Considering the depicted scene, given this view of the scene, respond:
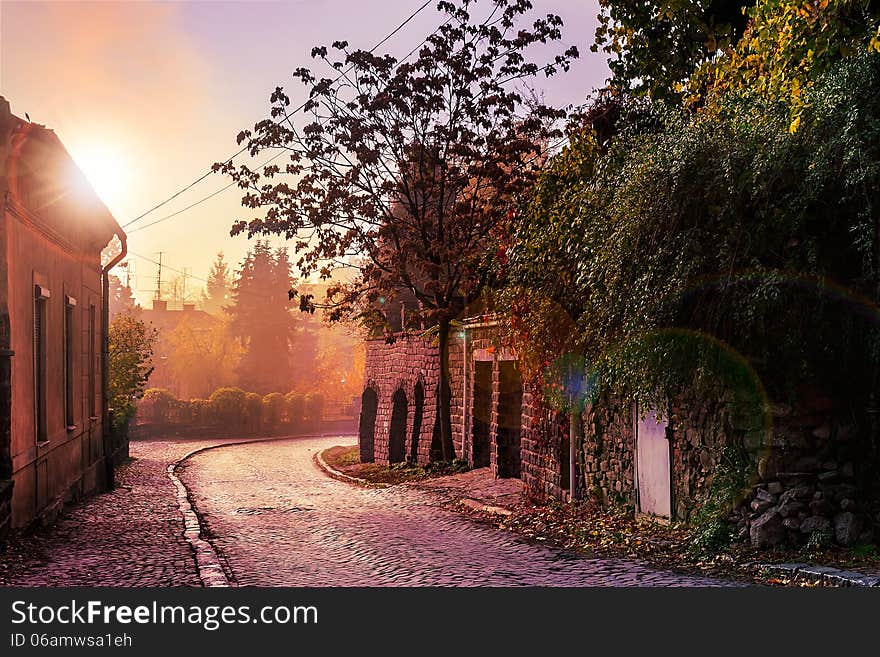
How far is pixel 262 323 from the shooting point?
219 feet

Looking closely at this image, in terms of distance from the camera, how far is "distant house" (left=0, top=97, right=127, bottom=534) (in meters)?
9.80

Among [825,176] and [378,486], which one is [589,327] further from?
[378,486]

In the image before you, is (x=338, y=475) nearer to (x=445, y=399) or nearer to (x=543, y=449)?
(x=445, y=399)

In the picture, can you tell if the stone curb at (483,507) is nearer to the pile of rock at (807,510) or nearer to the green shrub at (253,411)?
the pile of rock at (807,510)

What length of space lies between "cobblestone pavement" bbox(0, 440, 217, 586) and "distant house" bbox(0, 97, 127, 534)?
0.36m

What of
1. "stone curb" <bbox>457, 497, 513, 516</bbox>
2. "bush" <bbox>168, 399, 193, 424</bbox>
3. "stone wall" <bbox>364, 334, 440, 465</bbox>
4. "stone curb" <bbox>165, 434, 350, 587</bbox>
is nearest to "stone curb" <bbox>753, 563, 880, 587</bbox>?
"stone curb" <bbox>165, 434, 350, 587</bbox>

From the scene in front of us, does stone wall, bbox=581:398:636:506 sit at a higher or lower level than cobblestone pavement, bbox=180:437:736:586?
higher

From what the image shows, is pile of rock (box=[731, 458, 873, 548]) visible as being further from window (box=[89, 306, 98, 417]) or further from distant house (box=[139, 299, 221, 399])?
distant house (box=[139, 299, 221, 399])

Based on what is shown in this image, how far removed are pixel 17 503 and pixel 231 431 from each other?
121 feet

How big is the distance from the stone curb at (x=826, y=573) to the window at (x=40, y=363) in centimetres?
847

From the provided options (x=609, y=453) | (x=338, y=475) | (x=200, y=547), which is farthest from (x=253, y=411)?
(x=200, y=547)

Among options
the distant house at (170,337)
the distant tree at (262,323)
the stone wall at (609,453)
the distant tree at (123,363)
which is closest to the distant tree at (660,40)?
the stone wall at (609,453)

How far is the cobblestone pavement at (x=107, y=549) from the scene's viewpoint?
8.12m

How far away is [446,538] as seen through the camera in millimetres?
10641
